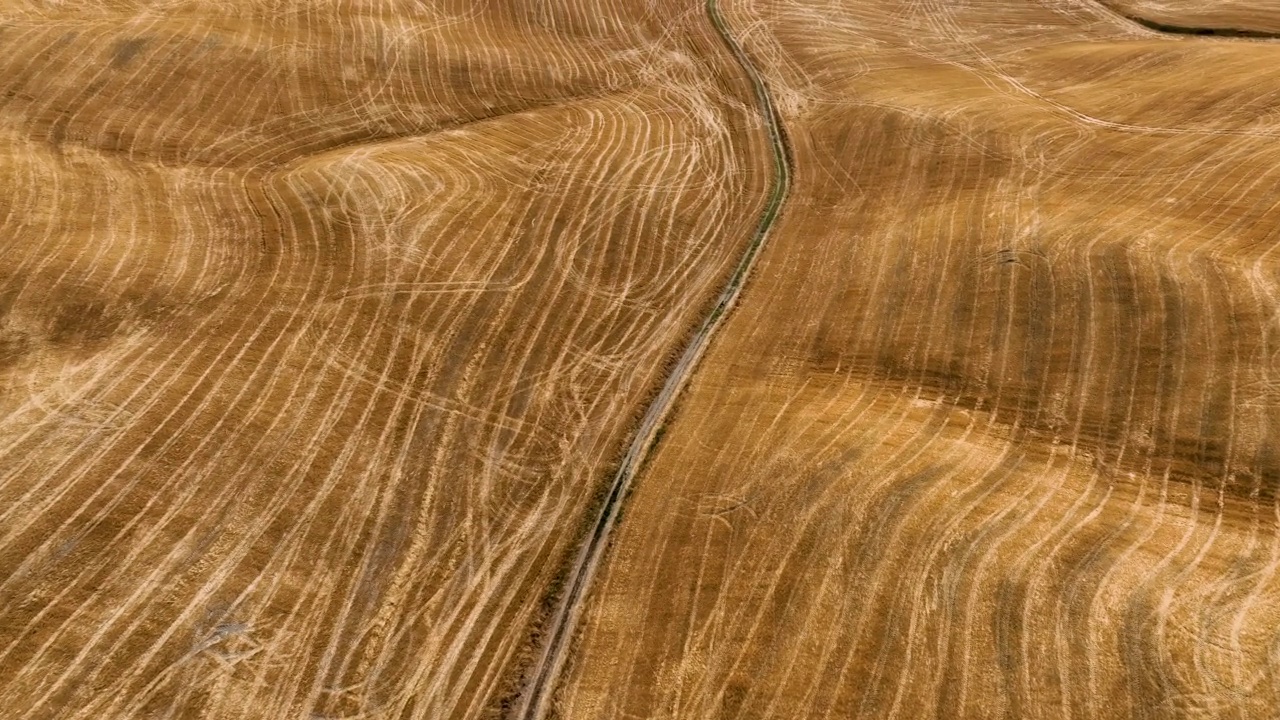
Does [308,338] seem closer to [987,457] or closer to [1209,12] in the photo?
[987,457]

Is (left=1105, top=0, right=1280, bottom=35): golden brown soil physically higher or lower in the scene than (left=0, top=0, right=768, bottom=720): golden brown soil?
higher

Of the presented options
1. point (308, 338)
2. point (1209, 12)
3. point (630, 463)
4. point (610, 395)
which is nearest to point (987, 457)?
point (630, 463)

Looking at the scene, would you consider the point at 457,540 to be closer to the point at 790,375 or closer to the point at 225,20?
the point at 790,375

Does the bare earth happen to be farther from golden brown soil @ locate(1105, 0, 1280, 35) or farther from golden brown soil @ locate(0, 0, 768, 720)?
golden brown soil @ locate(1105, 0, 1280, 35)

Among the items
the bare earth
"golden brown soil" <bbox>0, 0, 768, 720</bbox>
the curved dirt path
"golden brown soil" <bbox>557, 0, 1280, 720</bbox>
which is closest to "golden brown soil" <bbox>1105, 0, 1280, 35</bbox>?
the bare earth

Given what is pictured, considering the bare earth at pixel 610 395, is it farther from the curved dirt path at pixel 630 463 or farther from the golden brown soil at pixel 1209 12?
the golden brown soil at pixel 1209 12

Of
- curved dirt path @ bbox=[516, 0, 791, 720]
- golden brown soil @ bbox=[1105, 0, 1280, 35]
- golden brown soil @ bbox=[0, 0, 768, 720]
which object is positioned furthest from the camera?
golden brown soil @ bbox=[1105, 0, 1280, 35]

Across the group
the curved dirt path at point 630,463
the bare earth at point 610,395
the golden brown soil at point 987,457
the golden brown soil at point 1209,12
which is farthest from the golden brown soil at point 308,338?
the golden brown soil at point 1209,12
